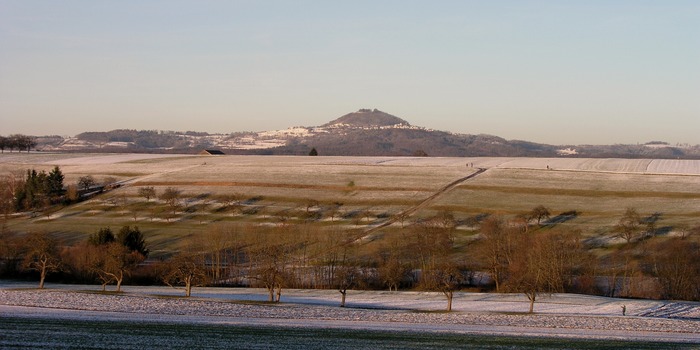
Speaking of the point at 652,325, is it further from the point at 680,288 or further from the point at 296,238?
the point at 296,238

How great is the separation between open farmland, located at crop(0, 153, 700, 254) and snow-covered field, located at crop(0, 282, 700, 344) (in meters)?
24.8

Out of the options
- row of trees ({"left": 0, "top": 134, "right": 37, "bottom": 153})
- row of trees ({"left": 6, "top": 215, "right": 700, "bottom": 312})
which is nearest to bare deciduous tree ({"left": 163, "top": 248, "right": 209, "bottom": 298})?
row of trees ({"left": 6, "top": 215, "right": 700, "bottom": 312})

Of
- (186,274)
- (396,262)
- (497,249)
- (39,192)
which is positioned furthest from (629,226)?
(39,192)

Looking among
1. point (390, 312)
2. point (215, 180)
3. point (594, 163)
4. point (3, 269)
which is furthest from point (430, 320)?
point (594, 163)

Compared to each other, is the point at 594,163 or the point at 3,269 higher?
the point at 594,163

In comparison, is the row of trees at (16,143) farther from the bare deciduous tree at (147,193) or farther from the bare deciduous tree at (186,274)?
the bare deciduous tree at (186,274)

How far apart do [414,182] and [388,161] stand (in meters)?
26.4

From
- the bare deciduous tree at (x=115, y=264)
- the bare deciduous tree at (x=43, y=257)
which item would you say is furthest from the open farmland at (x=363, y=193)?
the bare deciduous tree at (x=43, y=257)

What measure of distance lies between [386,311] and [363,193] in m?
52.3

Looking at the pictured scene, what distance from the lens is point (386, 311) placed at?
150 feet

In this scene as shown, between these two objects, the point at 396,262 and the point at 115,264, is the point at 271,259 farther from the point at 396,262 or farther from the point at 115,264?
the point at 115,264

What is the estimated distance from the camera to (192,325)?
3803 cm

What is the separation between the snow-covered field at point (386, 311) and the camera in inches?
1555

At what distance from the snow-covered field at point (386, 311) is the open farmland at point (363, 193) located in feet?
81.4
